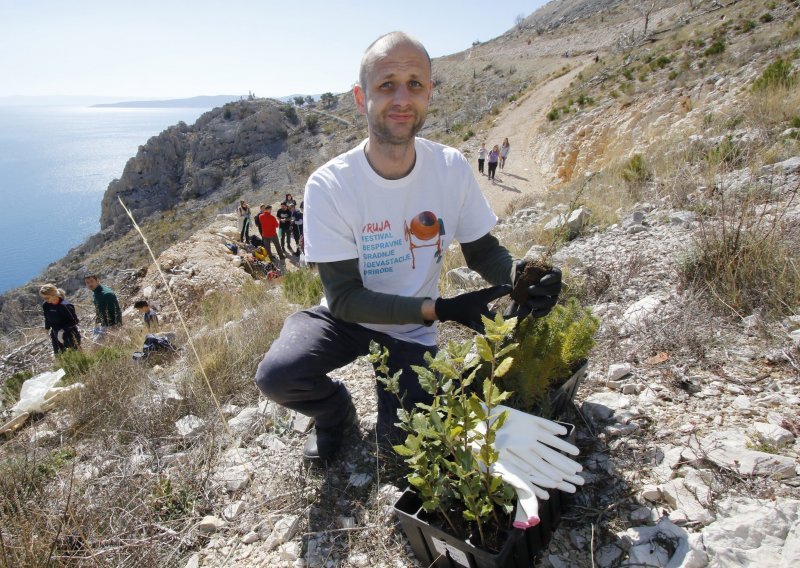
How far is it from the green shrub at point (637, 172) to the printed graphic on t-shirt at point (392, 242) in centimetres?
456

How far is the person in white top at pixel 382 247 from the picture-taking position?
210 centimetres

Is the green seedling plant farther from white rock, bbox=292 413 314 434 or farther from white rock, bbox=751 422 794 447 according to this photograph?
white rock, bbox=292 413 314 434

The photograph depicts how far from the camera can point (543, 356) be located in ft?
6.16

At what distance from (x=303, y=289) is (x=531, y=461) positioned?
4392 mm

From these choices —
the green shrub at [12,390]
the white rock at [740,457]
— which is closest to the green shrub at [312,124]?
the green shrub at [12,390]

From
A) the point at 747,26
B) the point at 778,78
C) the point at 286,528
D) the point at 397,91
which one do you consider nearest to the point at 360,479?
the point at 286,528

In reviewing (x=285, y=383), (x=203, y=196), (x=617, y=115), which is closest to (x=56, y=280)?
(x=203, y=196)

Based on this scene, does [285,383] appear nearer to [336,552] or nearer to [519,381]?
[336,552]

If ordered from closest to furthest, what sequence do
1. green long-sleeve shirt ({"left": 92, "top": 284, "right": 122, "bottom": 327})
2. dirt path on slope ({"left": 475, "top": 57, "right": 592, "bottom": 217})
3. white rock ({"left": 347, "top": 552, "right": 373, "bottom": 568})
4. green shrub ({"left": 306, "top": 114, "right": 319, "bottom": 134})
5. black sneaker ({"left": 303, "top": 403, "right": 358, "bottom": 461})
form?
white rock ({"left": 347, "top": 552, "right": 373, "bottom": 568}) → black sneaker ({"left": 303, "top": 403, "right": 358, "bottom": 461}) → green long-sleeve shirt ({"left": 92, "top": 284, "right": 122, "bottom": 327}) → dirt path on slope ({"left": 475, "top": 57, "right": 592, "bottom": 217}) → green shrub ({"left": 306, "top": 114, "right": 319, "bottom": 134})

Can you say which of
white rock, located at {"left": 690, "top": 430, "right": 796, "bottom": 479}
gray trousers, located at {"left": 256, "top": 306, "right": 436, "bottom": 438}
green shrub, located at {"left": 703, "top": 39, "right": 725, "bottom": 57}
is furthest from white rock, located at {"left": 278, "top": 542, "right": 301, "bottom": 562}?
green shrub, located at {"left": 703, "top": 39, "right": 725, "bottom": 57}

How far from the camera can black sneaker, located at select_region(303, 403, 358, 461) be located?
2219 millimetres

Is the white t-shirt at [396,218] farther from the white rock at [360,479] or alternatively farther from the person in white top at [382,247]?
the white rock at [360,479]

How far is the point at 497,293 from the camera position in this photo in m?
1.90

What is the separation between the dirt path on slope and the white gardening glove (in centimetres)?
930
